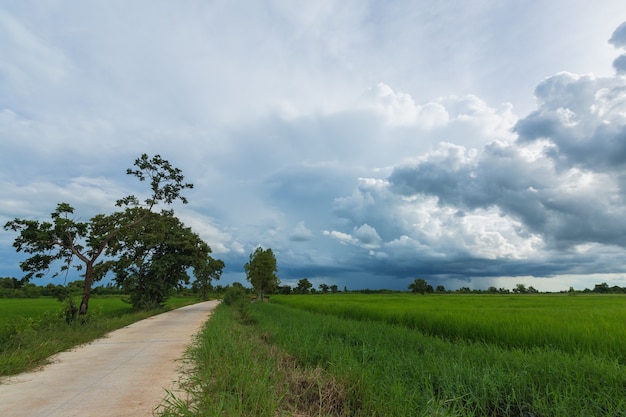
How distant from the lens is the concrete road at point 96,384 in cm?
383

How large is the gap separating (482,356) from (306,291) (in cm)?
8691

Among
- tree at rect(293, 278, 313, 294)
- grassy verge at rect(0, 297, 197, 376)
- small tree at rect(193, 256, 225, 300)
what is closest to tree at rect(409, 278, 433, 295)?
tree at rect(293, 278, 313, 294)

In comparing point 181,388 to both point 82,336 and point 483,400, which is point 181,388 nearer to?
point 483,400

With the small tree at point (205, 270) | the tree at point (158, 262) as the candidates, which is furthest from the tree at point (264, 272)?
the tree at point (158, 262)

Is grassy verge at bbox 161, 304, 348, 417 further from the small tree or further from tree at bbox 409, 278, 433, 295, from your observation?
tree at bbox 409, 278, 433, 295

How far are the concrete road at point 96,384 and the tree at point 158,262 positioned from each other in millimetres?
13054

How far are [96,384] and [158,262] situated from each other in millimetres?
19889

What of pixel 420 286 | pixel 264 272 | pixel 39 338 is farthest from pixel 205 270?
pixel 420 286

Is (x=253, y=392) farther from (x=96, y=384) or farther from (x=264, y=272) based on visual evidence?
(x=264, y=272)

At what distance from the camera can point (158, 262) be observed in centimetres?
2322

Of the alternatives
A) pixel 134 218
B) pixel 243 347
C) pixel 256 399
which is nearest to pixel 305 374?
pixel 256 399

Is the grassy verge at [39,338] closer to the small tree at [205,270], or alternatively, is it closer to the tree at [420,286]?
the small tree at [205,270]

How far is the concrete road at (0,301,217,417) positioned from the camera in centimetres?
383

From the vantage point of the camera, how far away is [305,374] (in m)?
4.68
